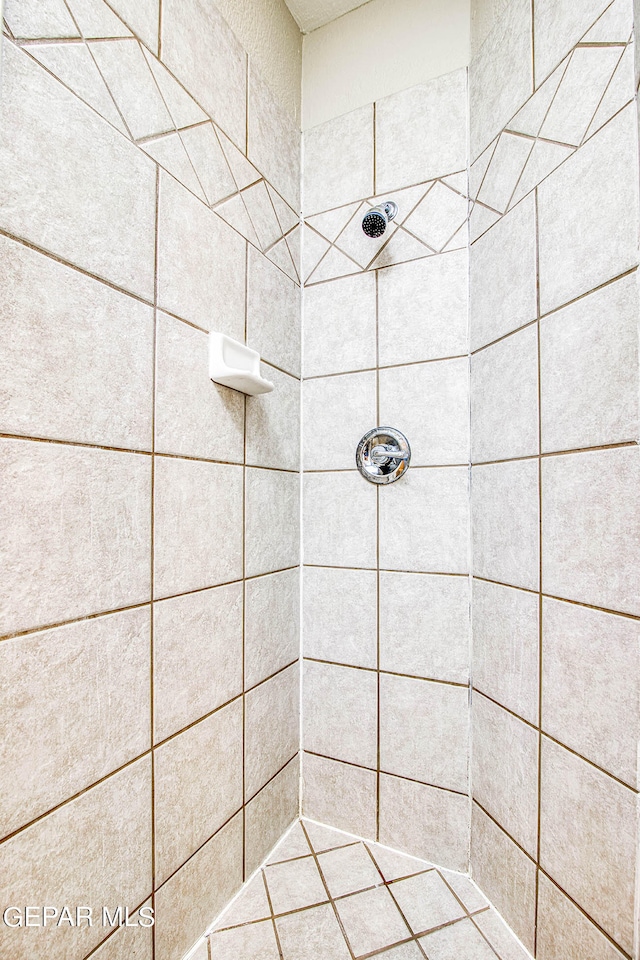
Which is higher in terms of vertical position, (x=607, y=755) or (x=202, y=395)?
(x=202, y=395)

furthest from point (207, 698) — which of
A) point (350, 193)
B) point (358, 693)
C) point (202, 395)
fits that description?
point (350, 193)

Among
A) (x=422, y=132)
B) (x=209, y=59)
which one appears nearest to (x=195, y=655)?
(x=209, y=59)

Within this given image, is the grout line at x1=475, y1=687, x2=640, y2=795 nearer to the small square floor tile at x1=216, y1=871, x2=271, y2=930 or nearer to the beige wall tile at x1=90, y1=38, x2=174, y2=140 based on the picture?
the small square floor tile at x1=216, y1=871, x2=271, y2=930

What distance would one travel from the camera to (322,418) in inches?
47.2

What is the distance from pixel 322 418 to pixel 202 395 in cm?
Answer: 40

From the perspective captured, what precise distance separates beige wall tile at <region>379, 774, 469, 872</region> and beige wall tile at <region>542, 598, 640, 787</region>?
1.32 ft

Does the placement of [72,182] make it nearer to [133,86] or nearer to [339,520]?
[133,86]

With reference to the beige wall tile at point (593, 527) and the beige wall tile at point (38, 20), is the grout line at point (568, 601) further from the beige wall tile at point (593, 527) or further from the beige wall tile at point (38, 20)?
the beige wall tile at point (38, 20)

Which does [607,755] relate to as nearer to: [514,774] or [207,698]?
[514,774]

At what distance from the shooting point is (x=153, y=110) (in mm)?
774

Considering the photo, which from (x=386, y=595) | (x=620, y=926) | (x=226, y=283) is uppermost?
(x=226, y=283)

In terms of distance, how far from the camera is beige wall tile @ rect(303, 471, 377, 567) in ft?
3.71

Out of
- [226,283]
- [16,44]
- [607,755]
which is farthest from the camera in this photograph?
[226,283]

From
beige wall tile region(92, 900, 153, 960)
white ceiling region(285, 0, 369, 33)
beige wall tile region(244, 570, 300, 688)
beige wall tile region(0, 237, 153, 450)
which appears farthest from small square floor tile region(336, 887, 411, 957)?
white ceiling region(285, 0, 369, 33)
